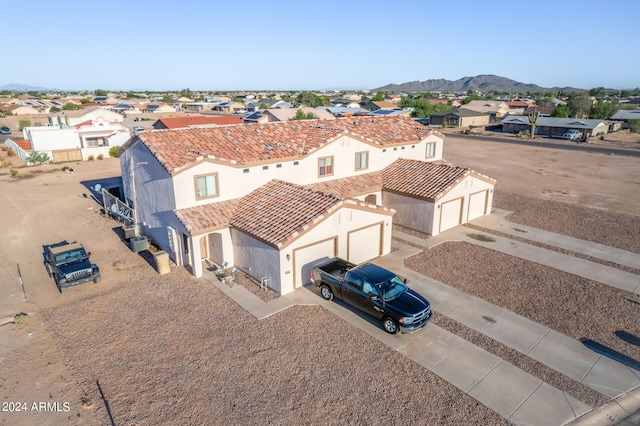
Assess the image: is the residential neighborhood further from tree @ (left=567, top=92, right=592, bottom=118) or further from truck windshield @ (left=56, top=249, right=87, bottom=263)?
tree @ (left=567, top=92, right=592, bottom=118)

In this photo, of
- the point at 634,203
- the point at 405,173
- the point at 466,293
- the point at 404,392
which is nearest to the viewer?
the point at 404,392

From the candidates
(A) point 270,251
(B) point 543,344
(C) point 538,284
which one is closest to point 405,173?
(C) point 538,284

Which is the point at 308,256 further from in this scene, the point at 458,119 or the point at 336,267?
Answer: the point at 458,119

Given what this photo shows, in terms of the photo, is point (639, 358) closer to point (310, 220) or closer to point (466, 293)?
point (466, 293)

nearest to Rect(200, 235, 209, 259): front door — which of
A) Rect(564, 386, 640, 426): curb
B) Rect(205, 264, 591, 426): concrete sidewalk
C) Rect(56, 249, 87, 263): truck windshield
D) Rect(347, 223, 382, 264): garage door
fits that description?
Rect(56, 249, 87, 263): truck windshield

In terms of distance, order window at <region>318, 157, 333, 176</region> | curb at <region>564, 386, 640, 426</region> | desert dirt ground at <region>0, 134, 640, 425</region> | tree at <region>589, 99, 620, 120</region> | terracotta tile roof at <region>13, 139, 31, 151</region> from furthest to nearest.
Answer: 1. tree at <region>589, 99, 620, 120</region>
2. terracotta tile roof at <region>13, 139, 31, 151</region>
3. window at <region>318, 157, 333, 176</region>
4. desert dirt ground at <region>0, 134, 640, 425</region>
5. curb at <region>564, 386, 640, 426</region>

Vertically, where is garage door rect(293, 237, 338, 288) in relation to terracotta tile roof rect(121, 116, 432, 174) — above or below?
below

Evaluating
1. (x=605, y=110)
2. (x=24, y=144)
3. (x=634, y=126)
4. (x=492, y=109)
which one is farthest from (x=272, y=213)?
(x=492, y=109)
